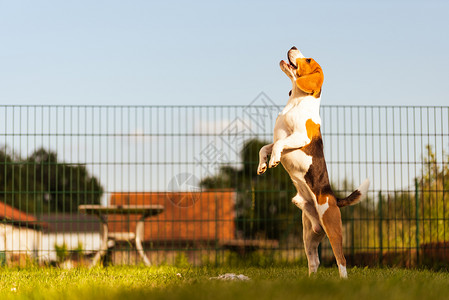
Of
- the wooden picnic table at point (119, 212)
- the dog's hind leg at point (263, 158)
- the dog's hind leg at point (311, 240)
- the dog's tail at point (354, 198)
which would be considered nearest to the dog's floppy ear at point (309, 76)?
the dog's hind leg at point (263, 158)

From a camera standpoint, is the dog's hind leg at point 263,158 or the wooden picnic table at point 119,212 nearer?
the dog's hind leg at point 263,158

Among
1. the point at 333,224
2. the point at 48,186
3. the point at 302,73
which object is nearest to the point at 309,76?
the point at 302,73

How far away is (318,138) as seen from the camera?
632 cm

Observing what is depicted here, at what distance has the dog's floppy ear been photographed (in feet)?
20.6

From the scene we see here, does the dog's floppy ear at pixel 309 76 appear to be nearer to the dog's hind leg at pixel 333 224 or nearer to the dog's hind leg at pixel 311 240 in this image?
the dog's hind leg at pixel 333 224

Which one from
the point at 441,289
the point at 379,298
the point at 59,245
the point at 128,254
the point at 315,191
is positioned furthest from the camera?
the point at 59,245

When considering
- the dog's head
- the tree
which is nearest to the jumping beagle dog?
the dog's head

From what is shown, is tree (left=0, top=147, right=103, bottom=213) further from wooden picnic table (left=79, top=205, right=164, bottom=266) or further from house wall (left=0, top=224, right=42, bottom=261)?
house wall (left=0, top=224, right=42, bottom=261)

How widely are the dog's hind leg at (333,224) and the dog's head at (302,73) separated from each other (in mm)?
1183

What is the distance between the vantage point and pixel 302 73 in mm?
6391

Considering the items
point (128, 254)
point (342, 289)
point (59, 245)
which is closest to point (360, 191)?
point (342, 289)

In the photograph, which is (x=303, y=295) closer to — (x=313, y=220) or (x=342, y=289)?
(x=342, y=289)

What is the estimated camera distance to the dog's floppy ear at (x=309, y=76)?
629 cm

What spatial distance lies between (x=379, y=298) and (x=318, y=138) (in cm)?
242
